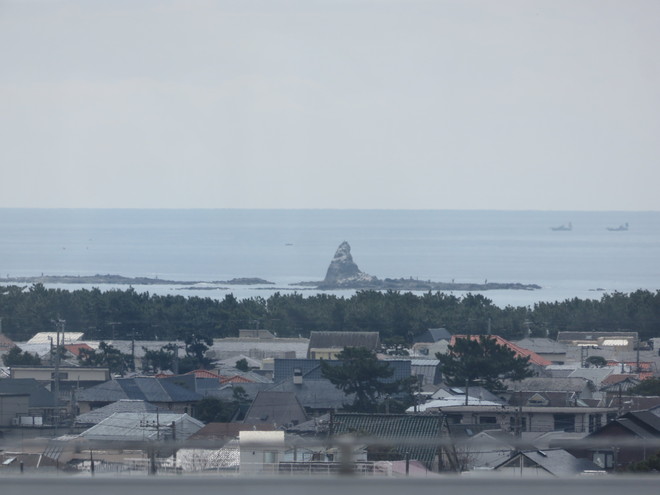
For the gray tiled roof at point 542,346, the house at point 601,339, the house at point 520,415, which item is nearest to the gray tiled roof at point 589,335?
the house at point 601,339

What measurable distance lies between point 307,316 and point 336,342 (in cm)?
362

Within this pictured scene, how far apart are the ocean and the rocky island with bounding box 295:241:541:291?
49.1 inches

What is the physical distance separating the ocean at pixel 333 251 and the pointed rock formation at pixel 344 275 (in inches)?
76.8

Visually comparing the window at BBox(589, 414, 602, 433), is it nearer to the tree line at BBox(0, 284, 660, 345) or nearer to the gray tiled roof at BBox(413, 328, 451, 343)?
the tree line at BBox(0, 284, 660, 345)

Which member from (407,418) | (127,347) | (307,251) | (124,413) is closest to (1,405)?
(124,413)

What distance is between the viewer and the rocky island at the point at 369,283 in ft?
124

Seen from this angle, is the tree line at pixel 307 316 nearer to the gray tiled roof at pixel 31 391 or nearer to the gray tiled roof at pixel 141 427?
the gray tiled roof at pixel 31 391

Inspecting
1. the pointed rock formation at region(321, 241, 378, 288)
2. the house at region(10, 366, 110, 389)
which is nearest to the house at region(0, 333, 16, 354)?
the house at region(10, 366, 110, 389)

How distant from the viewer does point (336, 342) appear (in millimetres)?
14312

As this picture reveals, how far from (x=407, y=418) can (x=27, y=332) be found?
11.3 m

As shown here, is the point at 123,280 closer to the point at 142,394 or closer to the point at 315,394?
the point at 315,394

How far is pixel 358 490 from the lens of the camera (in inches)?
93.4

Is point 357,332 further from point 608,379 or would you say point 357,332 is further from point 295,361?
point 608,379

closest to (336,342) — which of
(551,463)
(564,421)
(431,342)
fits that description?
(431,342)
